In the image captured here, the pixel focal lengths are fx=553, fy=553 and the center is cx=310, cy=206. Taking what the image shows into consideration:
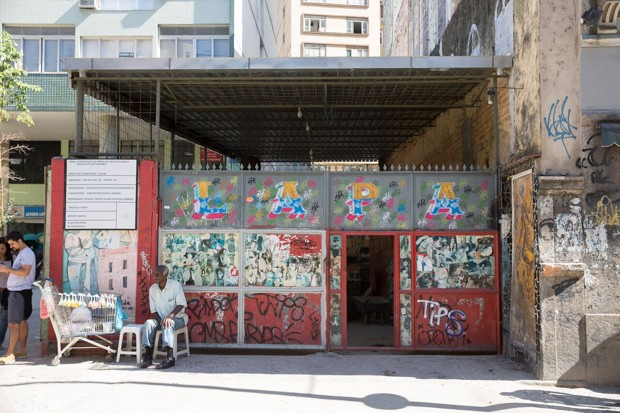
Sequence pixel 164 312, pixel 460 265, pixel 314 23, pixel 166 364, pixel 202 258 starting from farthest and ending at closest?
pixel 314 23 < pixel 202 258 < pixel 460 265 < pixel 164 312 < pixel 166 364

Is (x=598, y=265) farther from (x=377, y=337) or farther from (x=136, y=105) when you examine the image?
(x=136, y=105)

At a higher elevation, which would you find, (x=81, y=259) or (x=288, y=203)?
(x=288, y=203)

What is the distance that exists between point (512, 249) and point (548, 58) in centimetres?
256

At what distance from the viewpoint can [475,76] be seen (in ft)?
26.7

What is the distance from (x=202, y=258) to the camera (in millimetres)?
8258

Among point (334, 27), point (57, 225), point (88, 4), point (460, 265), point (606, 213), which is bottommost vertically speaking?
point (460, 265)

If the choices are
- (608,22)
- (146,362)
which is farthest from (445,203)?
(146,362)

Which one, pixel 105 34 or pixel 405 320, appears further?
pixel 105 34

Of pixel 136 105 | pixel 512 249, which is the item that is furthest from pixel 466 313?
pixel 136 105

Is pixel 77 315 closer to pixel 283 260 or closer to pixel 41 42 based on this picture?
pixel 283 260

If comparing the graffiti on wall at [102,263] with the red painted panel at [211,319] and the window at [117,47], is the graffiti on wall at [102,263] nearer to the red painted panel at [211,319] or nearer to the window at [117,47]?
the red painted panel at [211,319]

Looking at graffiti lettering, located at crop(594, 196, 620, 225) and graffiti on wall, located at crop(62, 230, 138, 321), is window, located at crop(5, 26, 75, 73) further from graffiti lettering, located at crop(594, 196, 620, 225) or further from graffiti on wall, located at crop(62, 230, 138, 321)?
graffiti lettering, located at crop(594, 196, 620, 225)

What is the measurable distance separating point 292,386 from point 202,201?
10.3 ft

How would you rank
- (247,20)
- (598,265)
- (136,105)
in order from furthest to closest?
(247,20), (136,105), (598,265)
